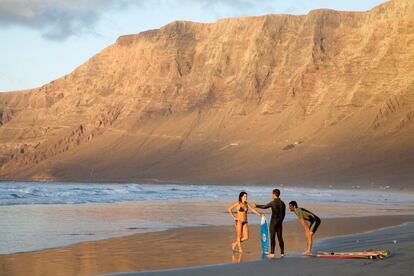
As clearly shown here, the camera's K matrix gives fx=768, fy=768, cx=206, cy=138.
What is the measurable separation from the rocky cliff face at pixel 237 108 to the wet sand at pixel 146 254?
220 feet

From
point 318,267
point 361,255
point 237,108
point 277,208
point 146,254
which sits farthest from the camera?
point 237,108

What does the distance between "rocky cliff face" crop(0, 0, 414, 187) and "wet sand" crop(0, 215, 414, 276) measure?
67.0m

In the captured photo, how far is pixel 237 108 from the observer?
415ft

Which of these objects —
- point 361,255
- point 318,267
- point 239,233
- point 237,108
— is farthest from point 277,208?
point 237,108

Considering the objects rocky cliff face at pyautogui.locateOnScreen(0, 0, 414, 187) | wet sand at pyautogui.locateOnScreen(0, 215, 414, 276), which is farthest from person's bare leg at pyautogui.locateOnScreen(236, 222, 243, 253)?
rocky cliff face at pyautogui.locateOnScreen(0, 0, 414, 187)

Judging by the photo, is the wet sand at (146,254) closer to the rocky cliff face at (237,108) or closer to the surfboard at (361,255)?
the surfboard at (361,255)

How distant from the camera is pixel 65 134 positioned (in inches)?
5600

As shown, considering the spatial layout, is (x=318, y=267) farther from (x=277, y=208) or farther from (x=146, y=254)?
(x=146, y=254)

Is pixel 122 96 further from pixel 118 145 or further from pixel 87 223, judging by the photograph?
pixel 87 223

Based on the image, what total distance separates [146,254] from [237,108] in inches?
4337

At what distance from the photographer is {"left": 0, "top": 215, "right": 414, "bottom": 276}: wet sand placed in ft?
47.3

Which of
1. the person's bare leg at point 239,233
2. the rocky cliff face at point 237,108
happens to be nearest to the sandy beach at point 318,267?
the person's bare leg at point 239,233

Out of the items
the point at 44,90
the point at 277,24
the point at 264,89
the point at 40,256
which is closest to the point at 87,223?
the point at 40,256

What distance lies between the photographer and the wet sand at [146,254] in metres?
14.4
